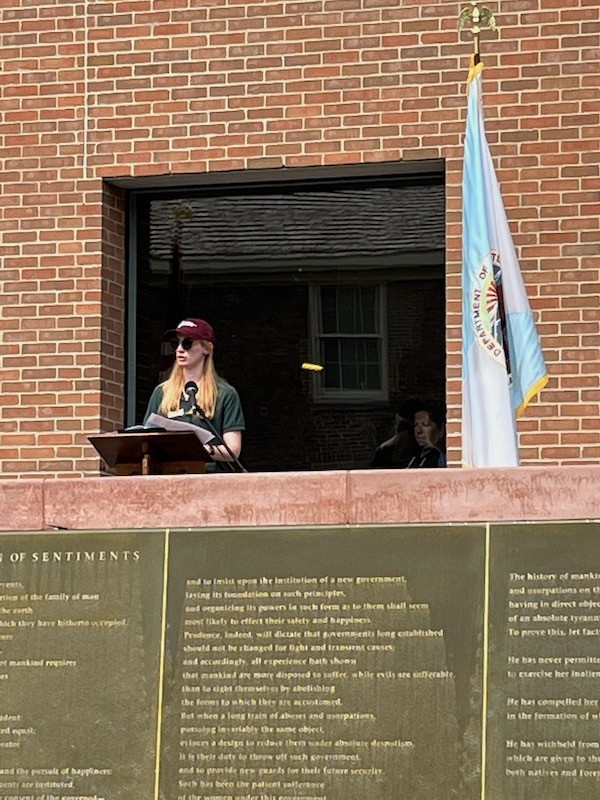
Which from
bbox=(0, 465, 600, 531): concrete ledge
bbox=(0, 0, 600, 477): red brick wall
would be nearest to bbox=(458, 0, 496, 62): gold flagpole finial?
bbox=(0, 0, 600, 477): red brick wall

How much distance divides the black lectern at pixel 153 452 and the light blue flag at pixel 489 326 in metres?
1.44

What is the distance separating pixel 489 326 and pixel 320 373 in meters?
2.00

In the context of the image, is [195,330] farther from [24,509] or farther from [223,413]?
[24,509]

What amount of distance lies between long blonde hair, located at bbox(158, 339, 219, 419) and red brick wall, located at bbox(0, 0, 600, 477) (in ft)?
4.88

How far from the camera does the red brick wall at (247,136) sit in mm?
10188

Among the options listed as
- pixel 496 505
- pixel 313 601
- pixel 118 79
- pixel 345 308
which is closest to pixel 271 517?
pixel 313 601

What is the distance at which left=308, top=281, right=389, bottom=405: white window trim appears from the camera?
1064 centimetres

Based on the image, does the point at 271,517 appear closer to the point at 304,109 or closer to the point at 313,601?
the point at 313,601

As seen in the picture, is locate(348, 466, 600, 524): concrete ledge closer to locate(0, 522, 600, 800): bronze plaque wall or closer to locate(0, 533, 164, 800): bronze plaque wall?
locate(0, 522, 600, 800): bronze plaque wall

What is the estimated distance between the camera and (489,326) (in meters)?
8.94

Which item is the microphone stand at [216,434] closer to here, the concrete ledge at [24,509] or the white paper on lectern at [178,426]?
the white paper on lectern at [178,426]

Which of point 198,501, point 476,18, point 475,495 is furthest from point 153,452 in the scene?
point 476,18

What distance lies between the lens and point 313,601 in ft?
24.6

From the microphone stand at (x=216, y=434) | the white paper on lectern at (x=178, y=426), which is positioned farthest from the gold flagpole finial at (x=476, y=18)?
the white paper on lectern at (x=178, y=426)
